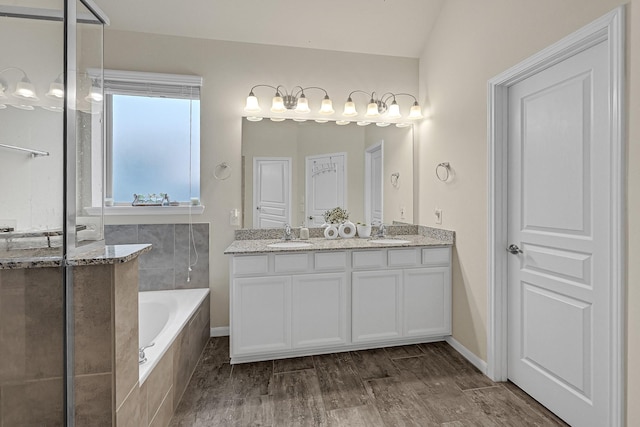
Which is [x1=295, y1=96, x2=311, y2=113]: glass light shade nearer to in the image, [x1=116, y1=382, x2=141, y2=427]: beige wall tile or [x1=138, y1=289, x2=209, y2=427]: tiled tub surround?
[x1=138, y1=289, x2=209, y2=427]: tiled tub surround

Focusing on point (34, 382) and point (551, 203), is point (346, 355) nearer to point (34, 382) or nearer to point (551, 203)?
point (551, 203)

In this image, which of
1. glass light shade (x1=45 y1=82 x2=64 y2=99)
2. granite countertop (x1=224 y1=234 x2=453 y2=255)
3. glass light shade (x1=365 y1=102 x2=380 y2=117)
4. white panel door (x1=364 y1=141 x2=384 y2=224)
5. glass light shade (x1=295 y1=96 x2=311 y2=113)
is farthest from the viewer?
white panel door (x1=364 y1=141 x2=384 y2=224)

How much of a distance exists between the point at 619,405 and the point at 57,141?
8.02ft

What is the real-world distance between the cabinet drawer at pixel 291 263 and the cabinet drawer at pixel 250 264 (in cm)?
8

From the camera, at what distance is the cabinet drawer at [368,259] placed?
2523 mm

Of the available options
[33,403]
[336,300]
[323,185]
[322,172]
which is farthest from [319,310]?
[33,403]

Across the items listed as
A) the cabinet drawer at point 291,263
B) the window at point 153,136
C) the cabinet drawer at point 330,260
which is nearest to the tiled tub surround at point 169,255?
the window at point 153,136

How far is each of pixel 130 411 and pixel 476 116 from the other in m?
2.56

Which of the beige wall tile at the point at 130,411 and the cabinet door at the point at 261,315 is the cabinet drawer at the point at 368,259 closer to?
the cabinet door at the point at 261,315

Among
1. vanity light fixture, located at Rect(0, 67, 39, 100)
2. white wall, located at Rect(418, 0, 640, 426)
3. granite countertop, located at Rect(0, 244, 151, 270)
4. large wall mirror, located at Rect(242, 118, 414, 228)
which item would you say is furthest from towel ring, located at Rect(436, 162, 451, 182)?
vanity light fixture, located at Rect(0, 67, 39, 100)

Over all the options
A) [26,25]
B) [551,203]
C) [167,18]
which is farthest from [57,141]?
[551,203]

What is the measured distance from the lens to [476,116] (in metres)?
2.31

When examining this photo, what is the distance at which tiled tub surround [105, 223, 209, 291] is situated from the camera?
2777 mm

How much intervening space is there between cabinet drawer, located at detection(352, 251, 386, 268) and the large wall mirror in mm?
606
